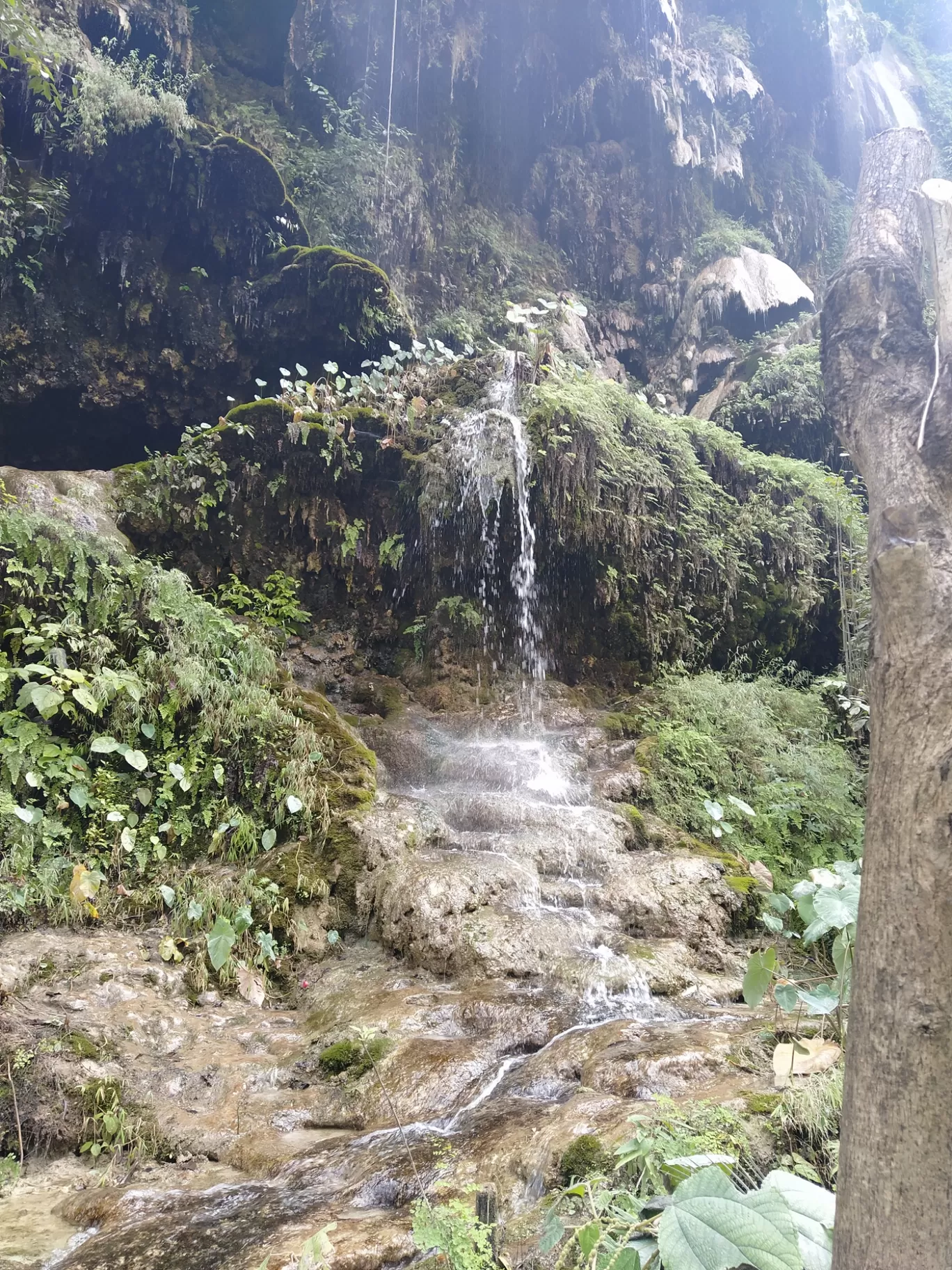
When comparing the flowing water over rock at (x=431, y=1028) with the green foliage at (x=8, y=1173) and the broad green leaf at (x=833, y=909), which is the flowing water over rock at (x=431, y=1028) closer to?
the green foliage at (x=8, y=1173)

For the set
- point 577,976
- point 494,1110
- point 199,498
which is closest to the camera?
point 494,1110

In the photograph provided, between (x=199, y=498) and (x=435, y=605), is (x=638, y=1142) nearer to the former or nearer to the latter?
(x=435, y=605)

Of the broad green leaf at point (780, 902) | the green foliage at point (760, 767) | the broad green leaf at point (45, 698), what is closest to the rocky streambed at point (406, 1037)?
the broad green leaf at point (780, 902)

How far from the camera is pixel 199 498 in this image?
991 centimetres

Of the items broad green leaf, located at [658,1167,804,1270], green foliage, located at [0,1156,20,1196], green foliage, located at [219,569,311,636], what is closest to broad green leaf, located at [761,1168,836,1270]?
broad green leaf, located at [658,1167,804,1270]

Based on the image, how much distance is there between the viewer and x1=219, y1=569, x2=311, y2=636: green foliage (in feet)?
31.9

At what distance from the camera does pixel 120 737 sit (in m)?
6.09

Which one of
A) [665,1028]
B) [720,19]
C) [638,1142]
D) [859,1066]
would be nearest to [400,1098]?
[665,1028]

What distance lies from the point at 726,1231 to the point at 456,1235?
1.06 metres

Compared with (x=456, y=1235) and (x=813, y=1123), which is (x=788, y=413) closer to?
→ (x=813, y=1123)

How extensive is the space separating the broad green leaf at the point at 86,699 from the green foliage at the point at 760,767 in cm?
513

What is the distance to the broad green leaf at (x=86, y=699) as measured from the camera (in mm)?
5805

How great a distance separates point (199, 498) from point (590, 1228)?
9585 millimetres

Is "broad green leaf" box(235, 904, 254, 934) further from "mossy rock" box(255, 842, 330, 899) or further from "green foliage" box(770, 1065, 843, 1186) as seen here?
"green foliage" box(770, 1065, 843, 1186)
